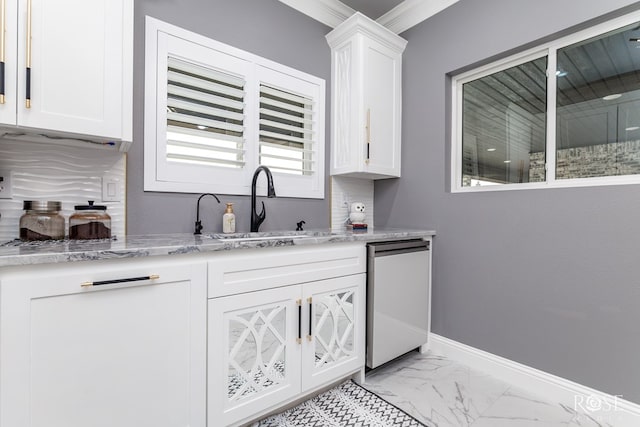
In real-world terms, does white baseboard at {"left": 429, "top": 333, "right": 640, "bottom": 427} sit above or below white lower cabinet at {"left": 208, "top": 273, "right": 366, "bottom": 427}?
below

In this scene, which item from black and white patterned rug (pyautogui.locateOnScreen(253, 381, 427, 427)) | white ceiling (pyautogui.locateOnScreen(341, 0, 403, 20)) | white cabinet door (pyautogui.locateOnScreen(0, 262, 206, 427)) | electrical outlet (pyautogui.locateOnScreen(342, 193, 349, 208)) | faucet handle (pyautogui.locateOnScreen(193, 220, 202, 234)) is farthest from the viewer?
electrical outlet (pyautogui.locateOnScreen(342, 193, 349, 208))

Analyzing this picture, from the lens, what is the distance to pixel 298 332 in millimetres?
1541

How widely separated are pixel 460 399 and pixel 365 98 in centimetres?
210

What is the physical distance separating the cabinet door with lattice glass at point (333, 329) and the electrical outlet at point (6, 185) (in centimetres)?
144

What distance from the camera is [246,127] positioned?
2062 millimetres

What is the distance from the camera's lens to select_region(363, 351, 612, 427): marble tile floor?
1.56 meters

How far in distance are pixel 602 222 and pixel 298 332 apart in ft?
5.58

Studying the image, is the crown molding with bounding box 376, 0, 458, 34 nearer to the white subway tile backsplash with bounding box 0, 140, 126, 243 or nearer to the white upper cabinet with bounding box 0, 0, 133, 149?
the white upper cabinet with bounding box 0, 0, 133, 149

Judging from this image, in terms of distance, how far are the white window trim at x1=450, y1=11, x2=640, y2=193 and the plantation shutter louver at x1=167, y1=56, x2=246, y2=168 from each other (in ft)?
5.29

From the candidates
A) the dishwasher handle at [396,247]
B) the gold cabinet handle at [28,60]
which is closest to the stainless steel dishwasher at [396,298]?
the dishwasher handle at [396,247]

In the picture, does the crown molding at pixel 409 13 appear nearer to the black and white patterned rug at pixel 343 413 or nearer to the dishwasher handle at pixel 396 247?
the dishwasher handle at pixel 396 247

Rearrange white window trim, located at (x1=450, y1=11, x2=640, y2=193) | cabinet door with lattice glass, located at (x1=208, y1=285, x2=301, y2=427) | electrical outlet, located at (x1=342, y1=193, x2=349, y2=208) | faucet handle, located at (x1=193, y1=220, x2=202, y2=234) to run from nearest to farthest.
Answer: cabinet door with lattice glass, located at (x1=208, y1=285, x2=301, y2=427) → white window trim, located at (x1=450, y1=11, x2=640, y2=193) → faucet handle, located at (x1=193, y1=220, x2=202, y2=234) → electrical outlet, located at (x1=342, y1=193, x2=349, y2=208)

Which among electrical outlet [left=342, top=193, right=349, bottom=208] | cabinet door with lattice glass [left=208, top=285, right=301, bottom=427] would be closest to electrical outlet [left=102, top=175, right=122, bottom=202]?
cabinet door with lattice glass [left=208, top=285, right=301, bottom=427]

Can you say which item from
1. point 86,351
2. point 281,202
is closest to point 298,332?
point 86,351
